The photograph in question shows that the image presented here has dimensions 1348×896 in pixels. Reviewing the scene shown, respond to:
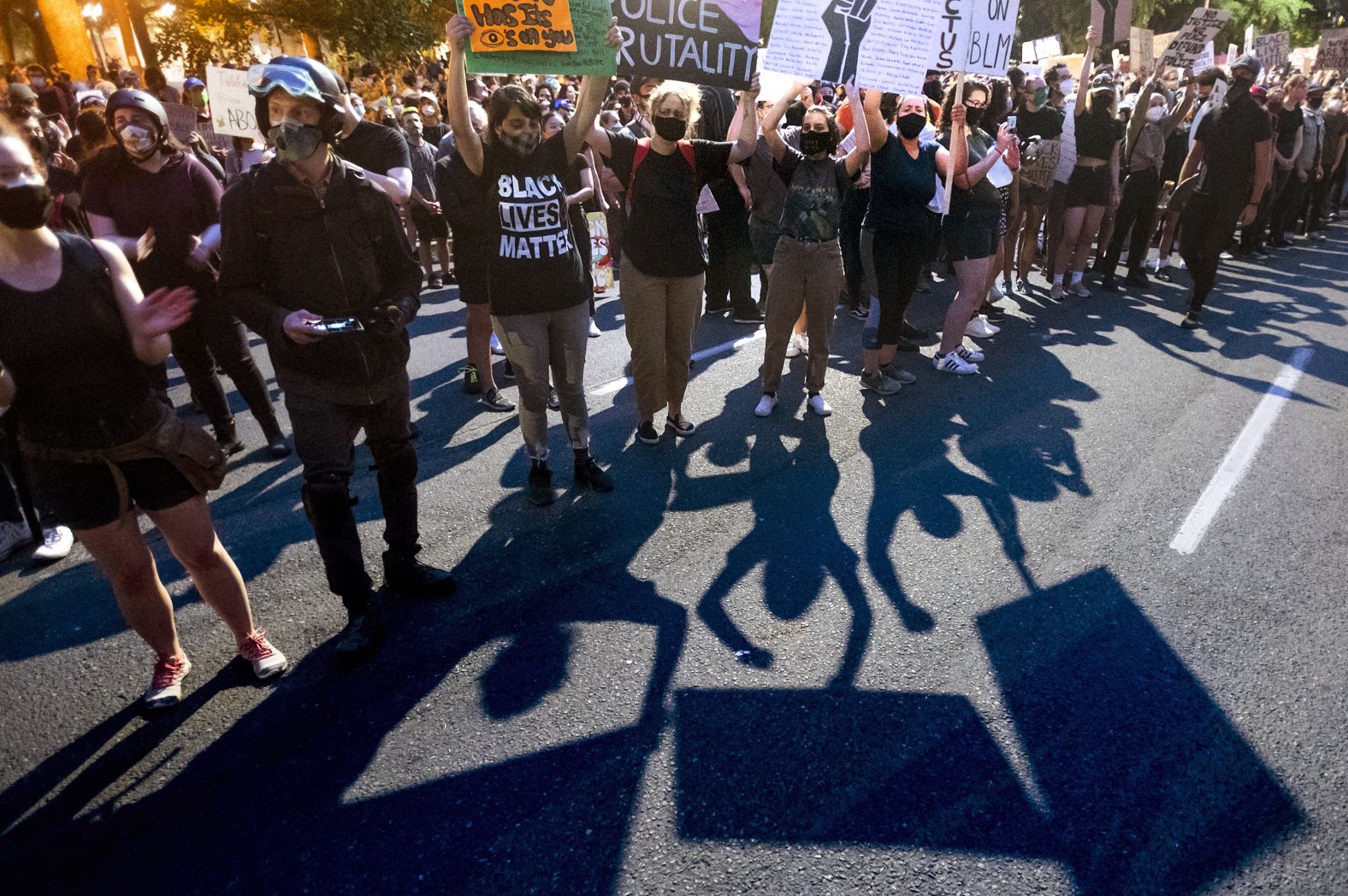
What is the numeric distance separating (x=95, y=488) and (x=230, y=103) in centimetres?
540

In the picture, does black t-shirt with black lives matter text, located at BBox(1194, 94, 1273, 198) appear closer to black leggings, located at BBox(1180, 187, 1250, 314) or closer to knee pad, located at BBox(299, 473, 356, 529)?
black leggings, located at BBox(1180, 187, 1250, 314)

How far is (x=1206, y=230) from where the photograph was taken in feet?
23.2

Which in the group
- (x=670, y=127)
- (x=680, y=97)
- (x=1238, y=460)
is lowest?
(x=1238, y=460)

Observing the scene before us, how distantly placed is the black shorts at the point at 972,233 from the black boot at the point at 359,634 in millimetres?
4882

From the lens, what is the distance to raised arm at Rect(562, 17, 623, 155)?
3754mm

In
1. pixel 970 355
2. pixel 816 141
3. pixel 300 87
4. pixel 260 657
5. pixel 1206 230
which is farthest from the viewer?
pixel 1206 230

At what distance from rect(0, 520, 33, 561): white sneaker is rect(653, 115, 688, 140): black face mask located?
12.4 ft

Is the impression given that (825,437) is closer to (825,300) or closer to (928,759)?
(825,300)

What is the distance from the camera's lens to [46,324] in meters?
2.31

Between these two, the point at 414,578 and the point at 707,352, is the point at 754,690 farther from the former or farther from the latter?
the point at 707,352

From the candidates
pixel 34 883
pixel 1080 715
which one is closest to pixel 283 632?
pixel 34 883

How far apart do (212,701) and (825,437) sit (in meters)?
3.56

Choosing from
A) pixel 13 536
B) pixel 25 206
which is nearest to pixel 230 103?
pixel 13 536

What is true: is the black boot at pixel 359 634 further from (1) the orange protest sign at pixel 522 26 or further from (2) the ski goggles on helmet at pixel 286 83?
(1) the orange protest sign at pixel 522 26
